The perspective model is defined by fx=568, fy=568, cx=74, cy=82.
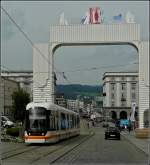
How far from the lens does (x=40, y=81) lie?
256 ft

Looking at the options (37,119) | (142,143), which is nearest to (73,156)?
(37,119)

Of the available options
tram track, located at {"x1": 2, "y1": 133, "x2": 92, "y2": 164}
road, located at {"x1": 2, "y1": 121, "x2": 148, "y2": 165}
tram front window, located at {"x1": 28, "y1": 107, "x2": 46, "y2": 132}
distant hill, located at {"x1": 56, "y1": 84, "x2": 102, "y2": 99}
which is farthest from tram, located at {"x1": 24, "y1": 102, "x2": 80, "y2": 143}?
distant hill, located at {"x1": 56, "y1": 84, "x2": 102, "y2": 99}

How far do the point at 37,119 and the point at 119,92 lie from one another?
10451 cm

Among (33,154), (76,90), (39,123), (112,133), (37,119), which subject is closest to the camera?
(33,154)

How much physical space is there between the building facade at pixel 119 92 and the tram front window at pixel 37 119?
63904 mm

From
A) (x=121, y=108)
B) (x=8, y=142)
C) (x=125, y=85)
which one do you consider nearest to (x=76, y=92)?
(x=125, y=85)

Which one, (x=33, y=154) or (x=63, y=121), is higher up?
(x=63, y=121)

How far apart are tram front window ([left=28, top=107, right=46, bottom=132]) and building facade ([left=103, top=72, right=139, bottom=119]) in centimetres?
6390

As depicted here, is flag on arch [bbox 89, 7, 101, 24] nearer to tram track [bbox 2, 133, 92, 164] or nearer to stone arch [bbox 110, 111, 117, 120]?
tram track [bbox 2, 133, 92, 164]

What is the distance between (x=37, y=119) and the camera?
4094 centimetres

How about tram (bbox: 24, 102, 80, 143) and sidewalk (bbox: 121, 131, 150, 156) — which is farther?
tram (bbox: 24, 102, 80, 143)

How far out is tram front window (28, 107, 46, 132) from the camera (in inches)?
1603

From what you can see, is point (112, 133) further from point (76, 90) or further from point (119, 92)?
point (119, 92)

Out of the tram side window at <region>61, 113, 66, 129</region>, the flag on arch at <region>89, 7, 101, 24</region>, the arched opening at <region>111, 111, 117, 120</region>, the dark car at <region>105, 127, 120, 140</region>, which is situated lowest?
the arched opening at <region>111, 111, 117, 120</region>
